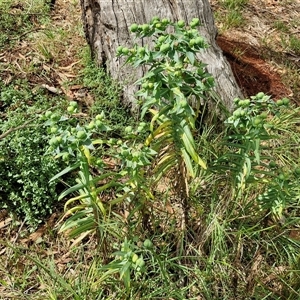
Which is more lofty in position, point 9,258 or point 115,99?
point 115,99

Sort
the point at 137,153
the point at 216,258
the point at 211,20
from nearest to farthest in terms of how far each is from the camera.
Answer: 1. the point at 137,153
2. the point at 216,258
3. the point at 211,20

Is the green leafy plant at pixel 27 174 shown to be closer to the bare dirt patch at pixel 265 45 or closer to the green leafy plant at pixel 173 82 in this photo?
the green leafy plant at pixel 173 82

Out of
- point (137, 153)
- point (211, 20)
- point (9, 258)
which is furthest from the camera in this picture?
point (211, 20)

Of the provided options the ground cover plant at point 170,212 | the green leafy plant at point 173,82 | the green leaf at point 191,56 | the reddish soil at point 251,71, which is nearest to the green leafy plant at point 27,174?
the ground cover plant at point 170,212

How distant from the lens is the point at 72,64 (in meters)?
3.83

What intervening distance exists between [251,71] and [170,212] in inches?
74.7

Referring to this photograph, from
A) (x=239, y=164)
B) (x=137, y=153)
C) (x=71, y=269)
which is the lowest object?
(x=71, y=269)

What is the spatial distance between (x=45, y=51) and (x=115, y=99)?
0.88 m

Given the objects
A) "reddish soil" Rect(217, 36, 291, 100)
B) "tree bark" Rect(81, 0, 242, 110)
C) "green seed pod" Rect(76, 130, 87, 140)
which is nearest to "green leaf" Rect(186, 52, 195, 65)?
"green seed pod" Rect(76, 130, 87, 140)

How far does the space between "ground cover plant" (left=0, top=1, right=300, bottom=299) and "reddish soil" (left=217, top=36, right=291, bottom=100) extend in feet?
3.91

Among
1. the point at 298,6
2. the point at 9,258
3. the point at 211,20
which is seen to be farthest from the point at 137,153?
the point at 298,6

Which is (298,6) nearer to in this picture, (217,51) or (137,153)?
(217,51)

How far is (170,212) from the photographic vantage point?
2721 mm

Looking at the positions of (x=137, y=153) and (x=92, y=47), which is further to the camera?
(x=92, y=47)
